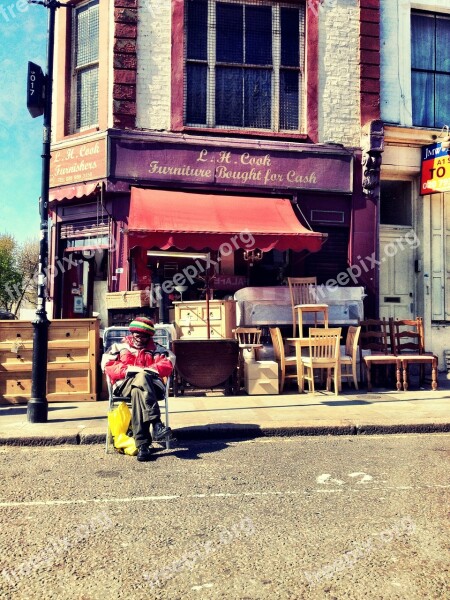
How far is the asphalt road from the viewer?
2770mm

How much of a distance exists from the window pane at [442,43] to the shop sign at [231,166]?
3.54 meters

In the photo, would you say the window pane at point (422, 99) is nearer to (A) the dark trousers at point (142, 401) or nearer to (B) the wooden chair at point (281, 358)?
(B) the wooden chair at point (281, 358)

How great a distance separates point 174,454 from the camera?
223 inches

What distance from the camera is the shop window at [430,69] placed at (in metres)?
12.5

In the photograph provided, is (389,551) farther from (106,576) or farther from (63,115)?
(63,115)


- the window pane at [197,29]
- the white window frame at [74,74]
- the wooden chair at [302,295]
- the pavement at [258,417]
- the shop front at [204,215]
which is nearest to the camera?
the pavement at [258,417]

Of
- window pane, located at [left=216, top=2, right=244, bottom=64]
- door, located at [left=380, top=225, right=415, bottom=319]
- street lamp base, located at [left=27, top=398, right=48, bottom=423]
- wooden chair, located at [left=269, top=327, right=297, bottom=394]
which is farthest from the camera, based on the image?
door, located at [left=380, top=225, right=415, bottom=319]

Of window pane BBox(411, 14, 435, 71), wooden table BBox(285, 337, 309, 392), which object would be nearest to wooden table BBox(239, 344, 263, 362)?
wooden table BBox(285, 337, 309, 392)

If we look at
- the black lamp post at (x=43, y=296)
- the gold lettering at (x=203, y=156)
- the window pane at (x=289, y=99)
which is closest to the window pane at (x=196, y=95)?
the gold lettering at (x=203, y=156)

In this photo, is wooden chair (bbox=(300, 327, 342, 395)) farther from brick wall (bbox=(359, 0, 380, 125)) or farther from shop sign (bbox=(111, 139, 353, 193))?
brick wall (bbox=(359, 0, 380, 125))

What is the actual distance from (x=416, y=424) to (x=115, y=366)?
3693mm

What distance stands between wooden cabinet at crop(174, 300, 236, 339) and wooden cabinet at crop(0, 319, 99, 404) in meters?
1.65

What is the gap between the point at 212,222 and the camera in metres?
9.81

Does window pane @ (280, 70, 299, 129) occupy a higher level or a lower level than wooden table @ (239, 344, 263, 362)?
higher
